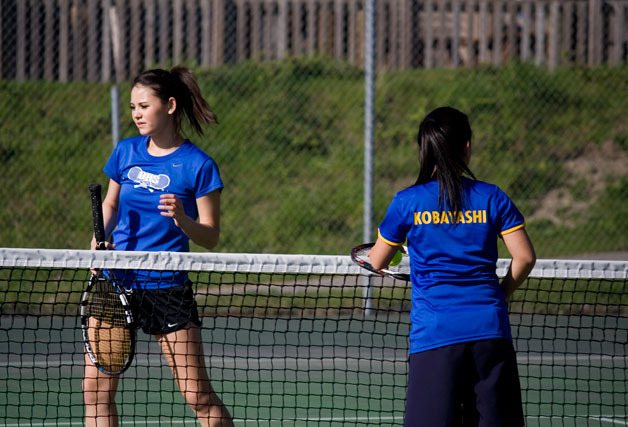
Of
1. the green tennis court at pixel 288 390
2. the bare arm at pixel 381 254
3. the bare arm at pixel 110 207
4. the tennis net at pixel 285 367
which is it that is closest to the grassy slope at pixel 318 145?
the tennis net at pixel 285 367

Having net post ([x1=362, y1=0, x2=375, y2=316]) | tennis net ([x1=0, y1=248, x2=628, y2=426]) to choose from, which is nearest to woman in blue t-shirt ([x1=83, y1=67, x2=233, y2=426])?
tennis net ([x1=0, y1=248, x2=628, y2=426])

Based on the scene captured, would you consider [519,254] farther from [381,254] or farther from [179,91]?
[179,91]

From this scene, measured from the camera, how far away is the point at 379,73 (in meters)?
13.5

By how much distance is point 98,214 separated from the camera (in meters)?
4.41

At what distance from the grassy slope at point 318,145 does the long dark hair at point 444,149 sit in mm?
7143

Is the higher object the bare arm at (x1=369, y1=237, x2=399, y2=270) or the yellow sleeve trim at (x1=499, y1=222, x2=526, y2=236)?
the yellow sleeve trim at (x1=499, y1=222, x2=526, y2=236)

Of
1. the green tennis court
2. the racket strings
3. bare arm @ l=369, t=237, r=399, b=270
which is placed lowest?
the green tennis court

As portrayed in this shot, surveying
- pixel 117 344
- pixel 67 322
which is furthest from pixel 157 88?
pixel 67 322

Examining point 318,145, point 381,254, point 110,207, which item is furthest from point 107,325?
point 318,145

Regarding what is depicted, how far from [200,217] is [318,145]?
8268 mm

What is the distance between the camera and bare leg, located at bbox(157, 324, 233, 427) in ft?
14.0

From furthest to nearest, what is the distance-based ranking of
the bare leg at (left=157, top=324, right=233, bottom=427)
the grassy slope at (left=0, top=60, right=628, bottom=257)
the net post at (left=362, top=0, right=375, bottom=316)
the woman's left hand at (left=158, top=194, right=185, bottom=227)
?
1. the grassy slope at (left=0, top=60, right=628, bottom=257)
2. the net post at (left=362, top=0, right=375, bottom=316)
3. the bare leg at (left=157, top=324, right=233, bottom=427)
4. the woman's left hand at (left=158, top=194, right=185, bottom=227)

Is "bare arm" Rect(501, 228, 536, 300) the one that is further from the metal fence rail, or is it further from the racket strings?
the metal fence rail

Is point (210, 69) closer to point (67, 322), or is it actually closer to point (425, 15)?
point (425, 15)
